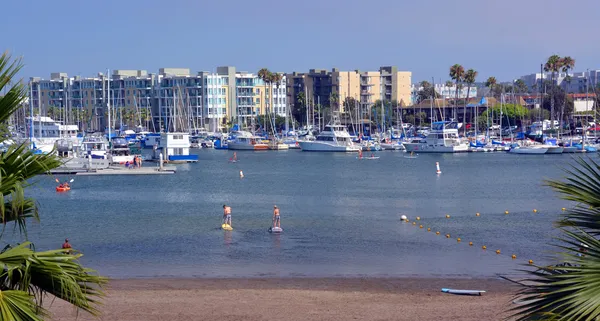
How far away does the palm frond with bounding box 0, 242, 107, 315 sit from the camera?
7035 mm

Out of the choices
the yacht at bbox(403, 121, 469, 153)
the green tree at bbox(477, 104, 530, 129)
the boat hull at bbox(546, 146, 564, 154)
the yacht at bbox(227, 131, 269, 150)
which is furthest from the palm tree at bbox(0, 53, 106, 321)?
the green tree at bbox(477, 104, 530, 129)

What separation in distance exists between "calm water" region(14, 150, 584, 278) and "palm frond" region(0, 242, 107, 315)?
2209 millimetres

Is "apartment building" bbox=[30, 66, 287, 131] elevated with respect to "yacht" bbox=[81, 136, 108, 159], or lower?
elevated

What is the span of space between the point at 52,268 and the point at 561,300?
14.6ft

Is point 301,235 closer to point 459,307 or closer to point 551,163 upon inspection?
point 459,307

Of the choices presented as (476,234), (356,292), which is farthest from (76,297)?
(476,234)

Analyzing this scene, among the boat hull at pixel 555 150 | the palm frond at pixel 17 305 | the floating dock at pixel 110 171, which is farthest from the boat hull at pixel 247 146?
the palm frond at pixel 17 305

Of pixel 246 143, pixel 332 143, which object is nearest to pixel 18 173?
pixel 332 143

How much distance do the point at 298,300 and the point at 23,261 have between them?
1428 centimetres

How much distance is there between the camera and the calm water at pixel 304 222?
89.7 ft

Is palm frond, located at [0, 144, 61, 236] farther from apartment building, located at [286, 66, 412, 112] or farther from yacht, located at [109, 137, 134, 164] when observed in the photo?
apartment building, located at [286, 66, 412, 112]

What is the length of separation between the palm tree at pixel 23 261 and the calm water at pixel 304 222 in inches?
71.1

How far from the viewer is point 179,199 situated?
52531mm

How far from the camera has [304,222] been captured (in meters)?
39.3
